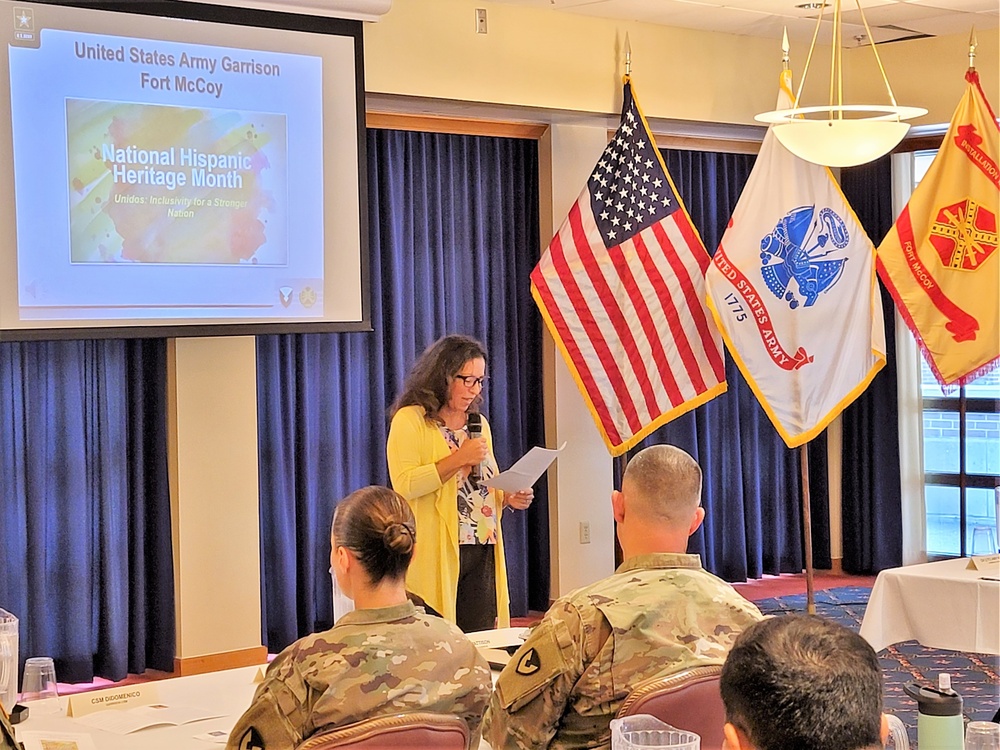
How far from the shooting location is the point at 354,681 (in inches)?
88.3

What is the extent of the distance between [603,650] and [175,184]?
2999 mm

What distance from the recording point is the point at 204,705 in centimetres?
274

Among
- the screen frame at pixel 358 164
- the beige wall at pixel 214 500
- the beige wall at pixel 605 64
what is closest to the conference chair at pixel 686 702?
the screen frame at pixel 358 164

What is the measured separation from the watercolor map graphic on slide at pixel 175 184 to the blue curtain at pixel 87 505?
693mm

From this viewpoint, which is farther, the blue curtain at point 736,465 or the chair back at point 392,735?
the blue curtain at point 736,465

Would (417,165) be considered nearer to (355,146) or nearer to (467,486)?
(355,146)

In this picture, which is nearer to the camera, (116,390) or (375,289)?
(116,390)

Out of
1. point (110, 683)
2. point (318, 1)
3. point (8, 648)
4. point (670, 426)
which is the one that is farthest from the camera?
point (670, 426)

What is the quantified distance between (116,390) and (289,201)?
1.11 m

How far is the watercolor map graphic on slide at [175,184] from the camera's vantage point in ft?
14.9

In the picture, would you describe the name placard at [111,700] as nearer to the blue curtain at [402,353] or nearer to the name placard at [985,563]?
the name placard at [985,563]

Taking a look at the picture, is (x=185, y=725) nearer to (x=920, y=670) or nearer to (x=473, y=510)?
(x=473, y=510)

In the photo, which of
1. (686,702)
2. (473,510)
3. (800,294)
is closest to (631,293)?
(800,294)

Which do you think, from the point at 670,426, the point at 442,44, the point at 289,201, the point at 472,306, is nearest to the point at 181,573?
the point at 289,201
